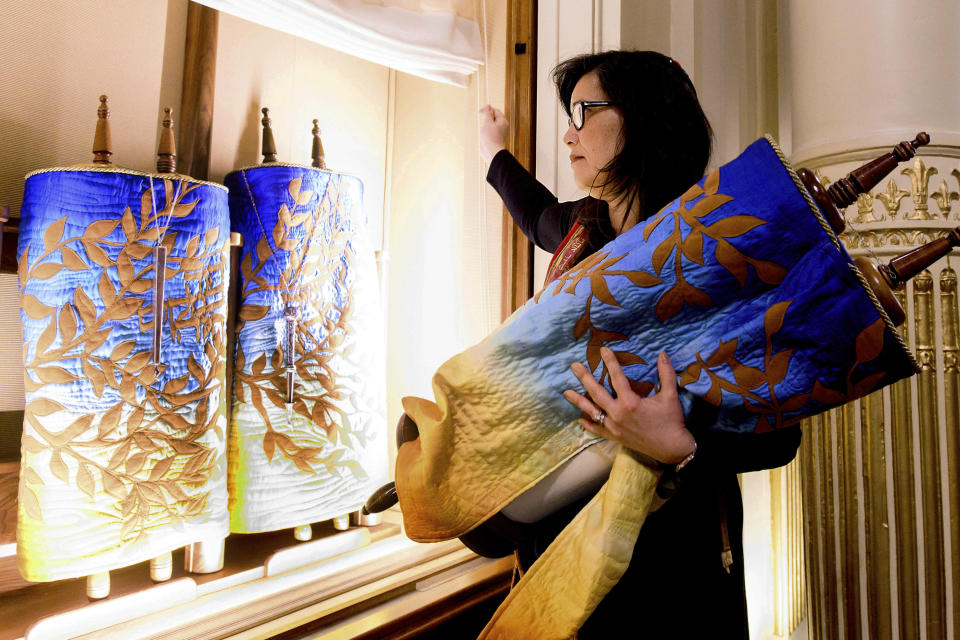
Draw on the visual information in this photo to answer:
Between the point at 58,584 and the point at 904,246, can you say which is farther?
the point at 904,246

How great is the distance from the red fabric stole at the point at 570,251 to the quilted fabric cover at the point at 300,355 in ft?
1.71

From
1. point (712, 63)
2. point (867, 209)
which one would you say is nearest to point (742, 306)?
point (867, 209)

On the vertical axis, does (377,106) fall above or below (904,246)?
above

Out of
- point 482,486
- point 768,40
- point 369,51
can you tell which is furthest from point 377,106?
→ point 768,40

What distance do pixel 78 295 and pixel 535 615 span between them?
0.74 meters

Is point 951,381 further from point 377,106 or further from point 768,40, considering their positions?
point 377,106

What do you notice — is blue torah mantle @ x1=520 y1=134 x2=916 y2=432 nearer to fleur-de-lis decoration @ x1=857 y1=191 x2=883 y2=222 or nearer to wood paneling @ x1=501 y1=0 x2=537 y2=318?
wood paneling @ x1=501 y1=0 x2=537 y2=318

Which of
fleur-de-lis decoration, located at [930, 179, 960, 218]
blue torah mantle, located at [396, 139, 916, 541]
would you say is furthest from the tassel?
fleur-de-lis decoration, located at [930, 179, 960, 218]

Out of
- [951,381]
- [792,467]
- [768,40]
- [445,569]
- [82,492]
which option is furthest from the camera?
[768,40]

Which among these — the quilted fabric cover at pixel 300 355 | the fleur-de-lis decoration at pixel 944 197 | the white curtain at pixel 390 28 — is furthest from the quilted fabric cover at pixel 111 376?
the fleur-de-lis decoration at pixel 944 197

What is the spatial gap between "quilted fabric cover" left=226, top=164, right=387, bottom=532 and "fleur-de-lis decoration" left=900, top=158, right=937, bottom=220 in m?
1.18

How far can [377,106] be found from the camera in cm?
151

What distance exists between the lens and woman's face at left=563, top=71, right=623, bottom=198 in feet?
2.67

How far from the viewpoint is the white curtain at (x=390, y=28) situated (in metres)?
1.09
